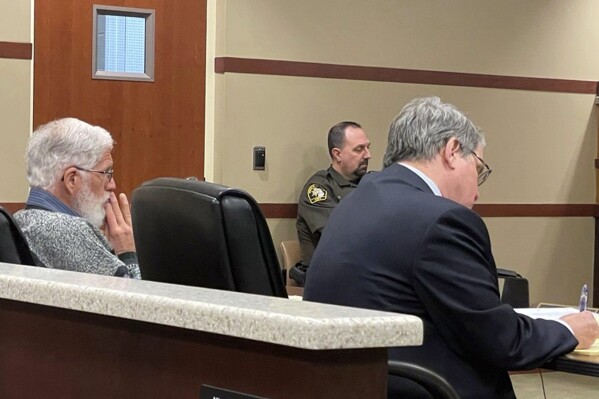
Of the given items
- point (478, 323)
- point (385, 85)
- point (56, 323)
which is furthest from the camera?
point (385, 85)

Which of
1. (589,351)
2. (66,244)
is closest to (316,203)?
(66,244)

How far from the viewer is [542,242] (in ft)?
24.9

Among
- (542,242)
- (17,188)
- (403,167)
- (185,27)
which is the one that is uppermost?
(185,27)

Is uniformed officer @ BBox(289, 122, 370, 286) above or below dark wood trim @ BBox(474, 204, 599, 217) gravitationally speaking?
above

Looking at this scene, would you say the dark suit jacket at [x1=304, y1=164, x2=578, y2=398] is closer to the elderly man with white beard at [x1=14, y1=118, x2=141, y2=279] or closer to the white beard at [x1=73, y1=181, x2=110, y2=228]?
the elderly man with white beard at [x1=14, y1=118, x2=141, y2=279]

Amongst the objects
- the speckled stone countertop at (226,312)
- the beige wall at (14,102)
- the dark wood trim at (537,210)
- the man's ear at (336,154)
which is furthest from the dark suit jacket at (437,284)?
the dark wood trim at (537,210)

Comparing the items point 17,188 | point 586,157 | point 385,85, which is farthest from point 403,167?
point 586,157

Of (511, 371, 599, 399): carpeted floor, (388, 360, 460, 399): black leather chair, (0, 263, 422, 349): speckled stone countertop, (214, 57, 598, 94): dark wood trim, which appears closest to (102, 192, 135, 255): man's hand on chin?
(388, 360, 460, 399): black leather chair

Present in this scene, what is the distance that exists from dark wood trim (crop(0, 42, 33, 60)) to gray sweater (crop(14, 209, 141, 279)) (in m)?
2.58

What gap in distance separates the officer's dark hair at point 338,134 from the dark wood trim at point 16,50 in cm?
176

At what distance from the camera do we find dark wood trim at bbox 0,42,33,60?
225 inches

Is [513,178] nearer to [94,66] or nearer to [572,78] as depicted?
[572,78]

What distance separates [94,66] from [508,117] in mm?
2843

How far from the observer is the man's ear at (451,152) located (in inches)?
115
